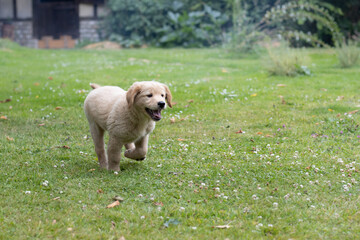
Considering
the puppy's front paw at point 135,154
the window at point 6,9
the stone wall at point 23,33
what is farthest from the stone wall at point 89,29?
the puppy's front paw at point 135,154

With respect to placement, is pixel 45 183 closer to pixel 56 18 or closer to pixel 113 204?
pixel 113 204

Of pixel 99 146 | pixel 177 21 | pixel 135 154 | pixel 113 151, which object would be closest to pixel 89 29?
pixel 177 21

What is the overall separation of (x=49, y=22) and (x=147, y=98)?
31320 millimetres

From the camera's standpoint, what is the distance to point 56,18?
3384cm

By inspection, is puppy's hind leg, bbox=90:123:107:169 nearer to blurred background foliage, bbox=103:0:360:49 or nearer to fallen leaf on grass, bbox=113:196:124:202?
fallen leaf on grass, bbox=113:196:124:202

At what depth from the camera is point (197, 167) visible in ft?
→ 18.8

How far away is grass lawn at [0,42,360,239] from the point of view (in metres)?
4.04

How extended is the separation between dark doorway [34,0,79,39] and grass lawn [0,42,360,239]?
912 inches

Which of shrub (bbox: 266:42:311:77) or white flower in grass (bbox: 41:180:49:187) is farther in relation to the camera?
shrub (bbox: 266:42:311:77)

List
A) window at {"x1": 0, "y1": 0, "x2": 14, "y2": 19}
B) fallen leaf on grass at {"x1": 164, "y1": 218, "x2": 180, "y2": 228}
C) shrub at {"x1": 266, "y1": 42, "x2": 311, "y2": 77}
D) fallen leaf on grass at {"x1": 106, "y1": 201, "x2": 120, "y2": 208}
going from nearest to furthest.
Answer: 1. fallen leaf on grass at {"x1": 164, "y1": 218, "x2": 180, "y2": 228}
2. fallen leaf on grass at {"x1": 106, "y1": 201, "x2": 120, "y2": 208}
3. shrub at {"x1": 266, "y1": 42, "x2": 311, "y2": 77}
4. window at {"x1": 0, "y1": 0, "x2": 14, "y2": 19}

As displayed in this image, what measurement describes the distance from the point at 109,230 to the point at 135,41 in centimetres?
2614

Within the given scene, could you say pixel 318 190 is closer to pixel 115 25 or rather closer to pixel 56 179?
pixel 56 179

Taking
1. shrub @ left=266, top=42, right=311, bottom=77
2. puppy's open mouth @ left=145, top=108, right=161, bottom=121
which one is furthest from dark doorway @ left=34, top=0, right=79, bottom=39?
puppy's open mouth @ left=145, top=108, right=161, bottom=121

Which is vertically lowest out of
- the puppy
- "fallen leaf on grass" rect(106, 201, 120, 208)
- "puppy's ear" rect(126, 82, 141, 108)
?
"fallen leaf on grass" rect(106, 201, 120, 208)
